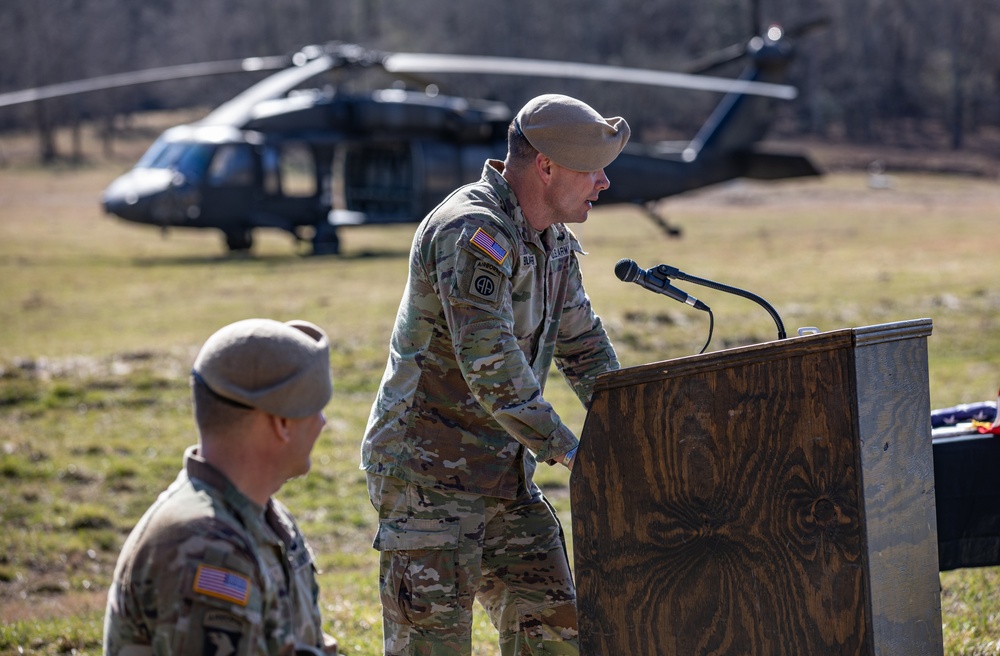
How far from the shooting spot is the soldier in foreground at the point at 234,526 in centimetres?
189

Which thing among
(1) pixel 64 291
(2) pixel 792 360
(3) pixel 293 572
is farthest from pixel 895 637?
(1) pixel 64 291

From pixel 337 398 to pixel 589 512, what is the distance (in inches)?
300

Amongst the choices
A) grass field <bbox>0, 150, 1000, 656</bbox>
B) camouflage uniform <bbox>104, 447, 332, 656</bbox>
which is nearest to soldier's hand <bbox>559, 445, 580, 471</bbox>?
camouflage uniform <bbox>104, 447, 332, 656</bbox>

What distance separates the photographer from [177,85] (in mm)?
70625

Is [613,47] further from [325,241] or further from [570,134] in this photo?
[570,134]

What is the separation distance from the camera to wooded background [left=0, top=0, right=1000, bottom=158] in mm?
61562

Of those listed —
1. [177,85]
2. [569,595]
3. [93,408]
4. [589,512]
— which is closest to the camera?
[589,512]

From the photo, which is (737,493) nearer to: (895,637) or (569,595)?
(895,637)

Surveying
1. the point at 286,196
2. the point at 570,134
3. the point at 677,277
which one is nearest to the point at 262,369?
the point at 570,134

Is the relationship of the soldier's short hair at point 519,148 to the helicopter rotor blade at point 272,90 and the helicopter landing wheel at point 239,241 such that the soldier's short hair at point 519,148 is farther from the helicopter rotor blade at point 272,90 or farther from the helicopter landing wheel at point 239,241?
the helicopter landing wheel at point 239,241

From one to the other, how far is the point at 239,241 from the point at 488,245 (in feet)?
69.0

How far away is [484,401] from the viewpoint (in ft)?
9.39

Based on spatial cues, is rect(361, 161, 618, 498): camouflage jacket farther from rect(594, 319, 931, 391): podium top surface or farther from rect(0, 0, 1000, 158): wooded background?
rect(0, 0, 1000, 158): wooded background

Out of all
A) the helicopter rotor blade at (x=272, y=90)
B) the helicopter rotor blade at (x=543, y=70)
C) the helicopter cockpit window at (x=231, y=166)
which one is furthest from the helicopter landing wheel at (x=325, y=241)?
the helicopter rotor blade at (x=543, y=70)
